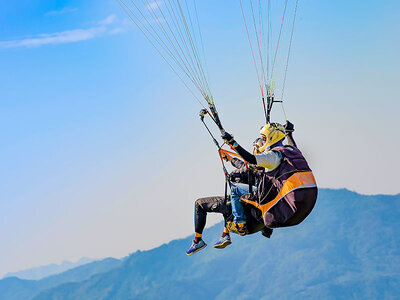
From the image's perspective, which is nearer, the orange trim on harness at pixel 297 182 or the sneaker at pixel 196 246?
the orange trim on harness at pixel 297 182

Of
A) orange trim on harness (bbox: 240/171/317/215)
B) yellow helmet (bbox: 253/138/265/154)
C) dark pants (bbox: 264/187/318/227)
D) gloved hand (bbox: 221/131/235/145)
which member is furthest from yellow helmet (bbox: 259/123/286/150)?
dark pants (bbox: 264/187/318/227)

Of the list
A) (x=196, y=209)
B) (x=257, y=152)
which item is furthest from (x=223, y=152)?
(x=196, y=209)

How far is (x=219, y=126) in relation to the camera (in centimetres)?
1168

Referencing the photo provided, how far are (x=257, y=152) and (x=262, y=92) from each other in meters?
1.87

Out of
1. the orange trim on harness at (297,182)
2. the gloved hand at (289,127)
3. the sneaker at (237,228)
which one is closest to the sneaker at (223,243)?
the sneaker at (237,228)

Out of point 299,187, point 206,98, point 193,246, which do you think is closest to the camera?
point 299,187

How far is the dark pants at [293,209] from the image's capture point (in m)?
11.6

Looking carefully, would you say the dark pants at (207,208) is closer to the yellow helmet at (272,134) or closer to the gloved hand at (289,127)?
the yellow helmet at (272,134)

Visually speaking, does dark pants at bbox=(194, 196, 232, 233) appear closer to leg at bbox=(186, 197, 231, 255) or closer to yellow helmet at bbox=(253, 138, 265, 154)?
leg at bbox=(186, 197, 231, 255)

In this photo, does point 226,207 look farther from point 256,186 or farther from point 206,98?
point 206,98

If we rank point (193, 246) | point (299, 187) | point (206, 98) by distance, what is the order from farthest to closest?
point (193, 246)
point (206, 98)
point (299, 187)

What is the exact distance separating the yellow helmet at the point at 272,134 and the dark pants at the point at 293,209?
46.9 inches

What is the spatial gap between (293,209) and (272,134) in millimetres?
1672

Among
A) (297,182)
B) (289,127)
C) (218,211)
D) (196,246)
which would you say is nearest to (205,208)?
(218,211)
